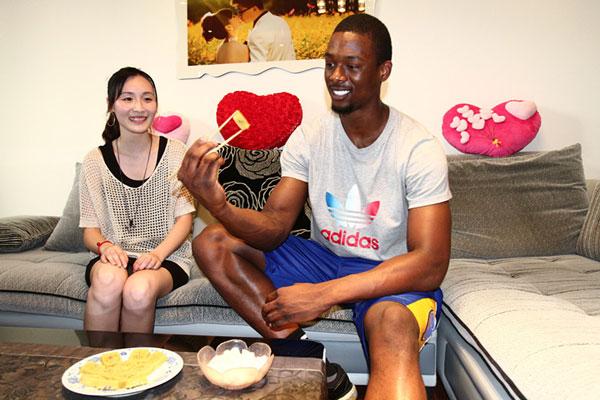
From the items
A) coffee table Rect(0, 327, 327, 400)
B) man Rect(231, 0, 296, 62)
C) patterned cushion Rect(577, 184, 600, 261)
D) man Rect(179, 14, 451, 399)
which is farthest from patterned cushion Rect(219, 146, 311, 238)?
patterned cushion Rect(577, 184, 600, 261)

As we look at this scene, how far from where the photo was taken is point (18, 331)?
1181 millimetres

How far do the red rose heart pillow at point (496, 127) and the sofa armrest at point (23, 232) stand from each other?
2019mm

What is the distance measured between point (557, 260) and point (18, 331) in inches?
72.9

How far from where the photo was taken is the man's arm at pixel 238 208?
3.54ft

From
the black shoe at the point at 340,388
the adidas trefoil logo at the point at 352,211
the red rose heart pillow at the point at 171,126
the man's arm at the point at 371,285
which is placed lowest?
the black shoe at the point at 340,388

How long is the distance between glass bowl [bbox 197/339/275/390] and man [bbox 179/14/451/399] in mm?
181

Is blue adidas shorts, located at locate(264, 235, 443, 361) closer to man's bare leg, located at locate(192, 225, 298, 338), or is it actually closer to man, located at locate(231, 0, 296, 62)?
man's bare leg, located at locate(192, 225, 298, 338)

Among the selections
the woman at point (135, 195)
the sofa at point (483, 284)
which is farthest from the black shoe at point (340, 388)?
the woman at point (135, 195)

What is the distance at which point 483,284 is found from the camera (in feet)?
4.56

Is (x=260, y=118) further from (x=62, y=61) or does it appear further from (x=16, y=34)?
(x=16, y=34)

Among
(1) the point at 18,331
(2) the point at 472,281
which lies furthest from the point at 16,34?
(2) the point at 472,281

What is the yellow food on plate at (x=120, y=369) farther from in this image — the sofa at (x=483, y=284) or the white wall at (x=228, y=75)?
the white wall at (x=228, y=75)

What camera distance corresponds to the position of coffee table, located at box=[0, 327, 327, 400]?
84 centimetres

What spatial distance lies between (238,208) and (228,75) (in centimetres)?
138
